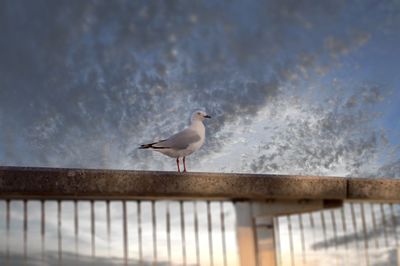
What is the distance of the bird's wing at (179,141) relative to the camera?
107 inches

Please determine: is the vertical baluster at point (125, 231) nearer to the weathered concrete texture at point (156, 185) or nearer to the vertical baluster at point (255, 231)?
the weathered concrete texture at point (156, 185)

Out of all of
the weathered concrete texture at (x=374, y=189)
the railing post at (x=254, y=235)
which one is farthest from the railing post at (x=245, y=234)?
the weathered concrete texture at (x=374, y=189)

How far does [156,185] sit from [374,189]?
858mm

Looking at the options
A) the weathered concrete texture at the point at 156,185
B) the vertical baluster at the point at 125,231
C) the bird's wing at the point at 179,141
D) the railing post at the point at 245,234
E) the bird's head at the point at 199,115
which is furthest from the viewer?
the bird's head at the point at 199,115

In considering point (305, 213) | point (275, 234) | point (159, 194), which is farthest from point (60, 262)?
point (305, 213)

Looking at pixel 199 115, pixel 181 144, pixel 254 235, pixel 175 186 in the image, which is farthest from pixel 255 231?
pixel 199 115

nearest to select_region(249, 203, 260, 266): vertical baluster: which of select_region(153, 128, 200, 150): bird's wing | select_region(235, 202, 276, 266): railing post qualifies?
select_region(235, 202, 276, 266): railing post

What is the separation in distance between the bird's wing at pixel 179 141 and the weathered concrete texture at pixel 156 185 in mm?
1002

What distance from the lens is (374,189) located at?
194 cm

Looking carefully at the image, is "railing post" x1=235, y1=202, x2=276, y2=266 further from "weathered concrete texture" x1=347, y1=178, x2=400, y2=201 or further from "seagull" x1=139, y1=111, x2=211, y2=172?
"seagull" x1=139, y1=111, x2=211, y2=172

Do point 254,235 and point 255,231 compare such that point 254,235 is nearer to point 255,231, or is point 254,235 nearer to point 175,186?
point 255,231

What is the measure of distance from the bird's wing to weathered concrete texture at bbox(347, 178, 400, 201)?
42.3 inches

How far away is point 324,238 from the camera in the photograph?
1.95 meters

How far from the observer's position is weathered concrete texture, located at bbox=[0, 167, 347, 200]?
1462mm
